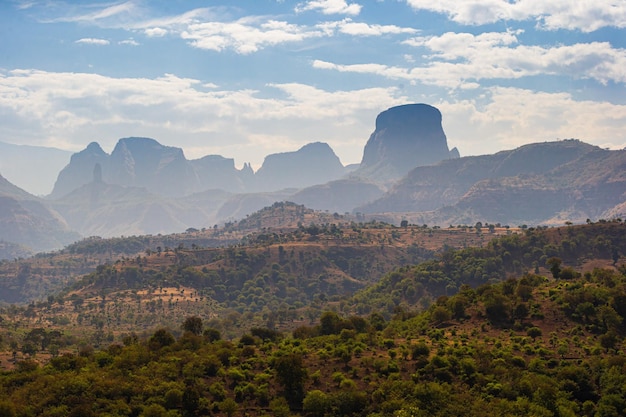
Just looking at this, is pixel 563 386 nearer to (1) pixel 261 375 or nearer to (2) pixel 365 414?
(2) pixel 365 414

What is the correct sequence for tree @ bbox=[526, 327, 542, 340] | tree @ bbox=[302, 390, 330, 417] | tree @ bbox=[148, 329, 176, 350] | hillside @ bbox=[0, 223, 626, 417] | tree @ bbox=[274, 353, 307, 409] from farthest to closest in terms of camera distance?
tree @ bbox=[148, 329, 176, 350], tree @ bbox=[526, 327, 542, 340], tree @ bbox=[274, 353, 307, 409], tree @ bbox=[302, 390, 330, 417], hillside @ bbox=[0, 223, 626, 417]

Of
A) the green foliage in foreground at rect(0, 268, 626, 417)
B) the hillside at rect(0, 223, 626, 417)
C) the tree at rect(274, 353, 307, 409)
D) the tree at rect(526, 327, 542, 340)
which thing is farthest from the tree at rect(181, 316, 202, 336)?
the tree at rect(526, 327, 542, 340)

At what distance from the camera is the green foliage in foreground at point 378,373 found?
66625 millimetres

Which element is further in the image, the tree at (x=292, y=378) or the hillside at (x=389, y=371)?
the tree at (x=292, y=378)

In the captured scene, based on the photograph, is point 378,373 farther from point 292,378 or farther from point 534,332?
point 534,332

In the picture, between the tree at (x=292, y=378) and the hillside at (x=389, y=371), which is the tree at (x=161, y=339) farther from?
the tree at (x=292, y=378)

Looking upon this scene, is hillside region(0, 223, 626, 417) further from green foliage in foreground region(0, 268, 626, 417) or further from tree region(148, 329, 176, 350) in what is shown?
tree region(148, 329, 176, 350)

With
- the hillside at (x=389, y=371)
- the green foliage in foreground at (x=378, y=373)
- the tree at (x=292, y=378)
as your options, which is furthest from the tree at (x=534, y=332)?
the tree at (x=292, y=378)

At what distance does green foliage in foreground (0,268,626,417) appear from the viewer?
6662 centimetres

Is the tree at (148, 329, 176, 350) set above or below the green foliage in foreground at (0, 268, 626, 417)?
above

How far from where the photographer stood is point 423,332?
331 ft

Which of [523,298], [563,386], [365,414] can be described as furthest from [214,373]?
[523,298]

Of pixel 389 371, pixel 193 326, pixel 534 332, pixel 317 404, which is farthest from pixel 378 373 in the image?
pixel 193 326

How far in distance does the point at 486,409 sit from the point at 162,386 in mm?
38548
